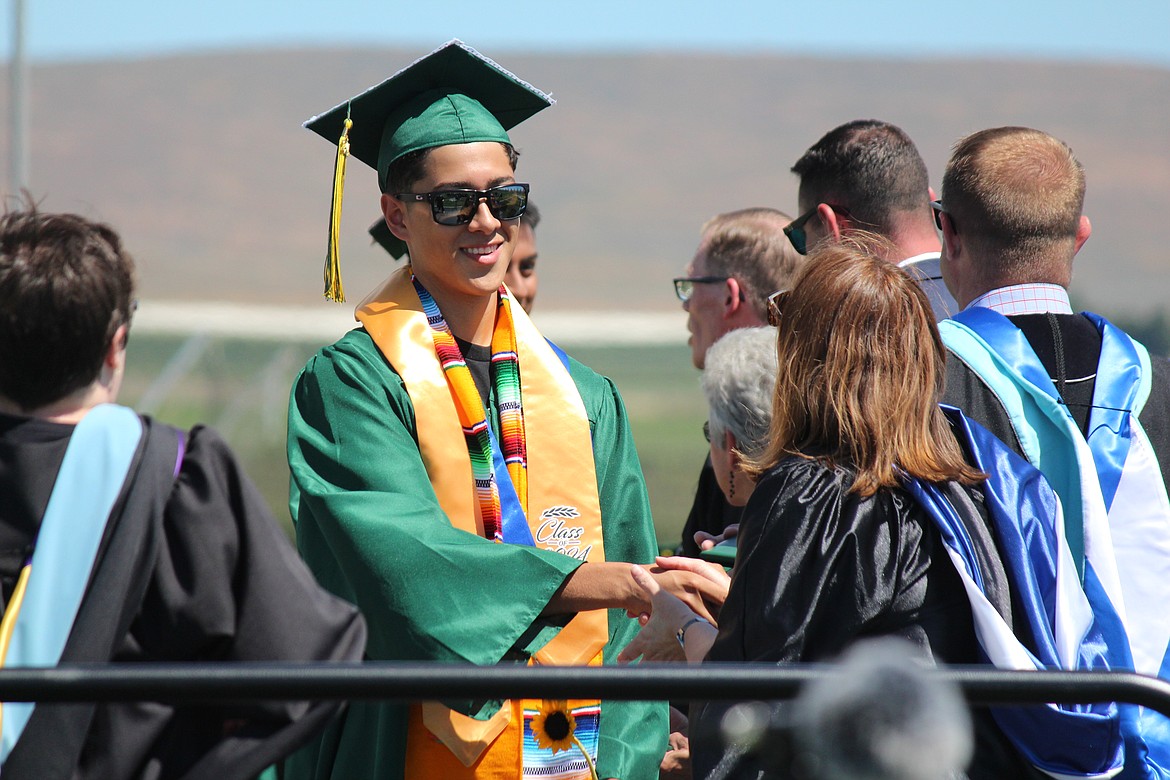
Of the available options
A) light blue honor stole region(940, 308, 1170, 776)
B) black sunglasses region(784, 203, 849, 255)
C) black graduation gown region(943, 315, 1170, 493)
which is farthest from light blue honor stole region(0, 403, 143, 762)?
black sunglasses region(784, 203, 849, 255)

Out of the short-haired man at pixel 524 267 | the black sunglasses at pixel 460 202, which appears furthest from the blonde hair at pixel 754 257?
the black sunglasses at pixel 460 202

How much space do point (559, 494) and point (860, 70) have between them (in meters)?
81.6

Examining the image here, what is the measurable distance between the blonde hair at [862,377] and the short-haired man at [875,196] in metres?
1.46

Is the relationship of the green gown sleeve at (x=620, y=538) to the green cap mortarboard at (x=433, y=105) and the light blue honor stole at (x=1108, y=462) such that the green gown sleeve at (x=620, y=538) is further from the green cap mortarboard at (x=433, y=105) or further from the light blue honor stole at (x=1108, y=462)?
the light blue honor stole at (x=1108, y=462)

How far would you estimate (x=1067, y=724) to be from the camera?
2.11 meters

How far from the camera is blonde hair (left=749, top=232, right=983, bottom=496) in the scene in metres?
2.21

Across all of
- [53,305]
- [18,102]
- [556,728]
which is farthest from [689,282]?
[18,102]

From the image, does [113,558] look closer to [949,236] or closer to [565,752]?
[565,752]

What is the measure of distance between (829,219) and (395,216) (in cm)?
140

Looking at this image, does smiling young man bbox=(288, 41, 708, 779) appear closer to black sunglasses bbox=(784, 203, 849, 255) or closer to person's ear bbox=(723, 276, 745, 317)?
black sunglasses bbox=(784, 203, 849, 255)

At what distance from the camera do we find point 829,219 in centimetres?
379

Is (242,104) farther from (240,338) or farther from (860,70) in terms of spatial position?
(240,338)

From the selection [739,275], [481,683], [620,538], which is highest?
[739,275]

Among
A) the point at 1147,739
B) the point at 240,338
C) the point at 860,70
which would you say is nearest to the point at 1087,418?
the point at 1147,739
